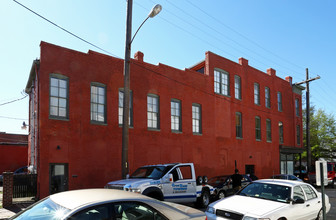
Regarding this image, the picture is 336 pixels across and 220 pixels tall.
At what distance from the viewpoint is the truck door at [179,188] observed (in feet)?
35.5

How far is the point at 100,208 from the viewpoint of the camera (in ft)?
13.2

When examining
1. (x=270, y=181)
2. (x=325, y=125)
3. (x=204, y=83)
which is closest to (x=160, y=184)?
(x=270, y=181)

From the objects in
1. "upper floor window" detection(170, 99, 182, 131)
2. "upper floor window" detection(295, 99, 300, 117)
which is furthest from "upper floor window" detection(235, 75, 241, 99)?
"upper floor window" detection(295, 99, 300, 117)

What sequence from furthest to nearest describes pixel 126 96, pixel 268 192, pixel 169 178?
1. pixel 126 96
2. pixel 169 178
3. pixel 268 192

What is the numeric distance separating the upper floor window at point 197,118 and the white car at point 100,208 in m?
16.5

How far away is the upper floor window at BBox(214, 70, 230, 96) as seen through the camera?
23359 millimetres

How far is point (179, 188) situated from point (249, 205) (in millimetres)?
4102

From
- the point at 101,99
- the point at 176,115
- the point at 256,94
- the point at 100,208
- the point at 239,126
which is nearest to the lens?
the point at 100,208

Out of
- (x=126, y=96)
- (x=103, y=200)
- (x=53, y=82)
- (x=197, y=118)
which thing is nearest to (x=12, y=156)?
(x=53, y=82)

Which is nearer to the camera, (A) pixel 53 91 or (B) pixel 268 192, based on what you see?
(B) pixel 268 192

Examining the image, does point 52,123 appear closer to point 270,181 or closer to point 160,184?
point 160,184

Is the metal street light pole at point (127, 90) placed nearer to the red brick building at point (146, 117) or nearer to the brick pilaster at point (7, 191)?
the red brick building at point (146, 117)

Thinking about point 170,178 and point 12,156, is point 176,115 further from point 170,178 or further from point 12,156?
point 12,156

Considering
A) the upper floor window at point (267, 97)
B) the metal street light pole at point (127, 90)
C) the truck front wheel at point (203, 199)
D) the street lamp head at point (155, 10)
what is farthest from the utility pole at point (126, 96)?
the upper floor window at point (267, 97)
